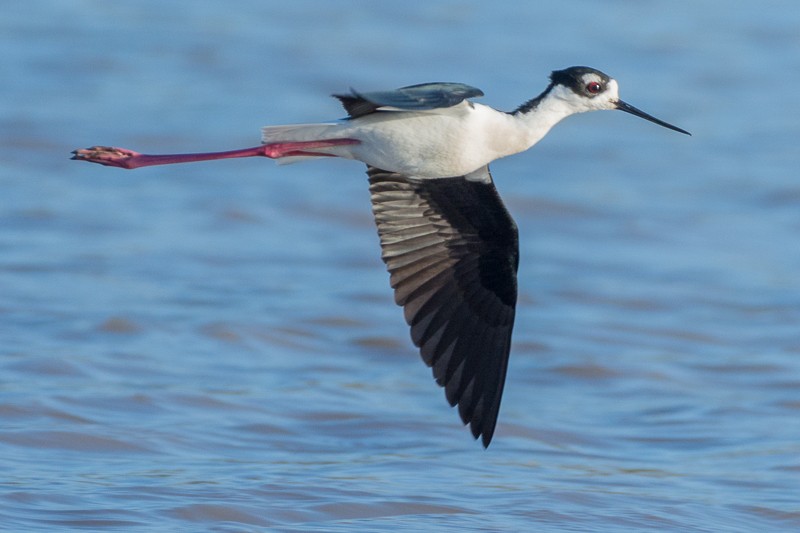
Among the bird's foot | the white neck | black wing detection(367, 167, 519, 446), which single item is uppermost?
the white neck

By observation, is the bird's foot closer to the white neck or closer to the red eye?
the white neck

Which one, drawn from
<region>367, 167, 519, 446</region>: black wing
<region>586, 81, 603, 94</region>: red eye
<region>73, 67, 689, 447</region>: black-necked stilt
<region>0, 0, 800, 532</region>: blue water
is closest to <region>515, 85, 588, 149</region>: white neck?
<region>73, 67, 689, 447</region>: black-necked stilt

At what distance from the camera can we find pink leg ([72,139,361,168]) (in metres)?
7.55

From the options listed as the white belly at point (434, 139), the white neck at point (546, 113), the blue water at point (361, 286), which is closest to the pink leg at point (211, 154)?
the white belly at point (434, 139)

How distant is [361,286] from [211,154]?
4455 millimetres

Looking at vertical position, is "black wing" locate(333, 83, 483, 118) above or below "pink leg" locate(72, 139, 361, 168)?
above

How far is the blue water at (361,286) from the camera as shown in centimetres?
831

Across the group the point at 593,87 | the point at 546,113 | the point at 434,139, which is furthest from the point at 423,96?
the point at 593,87

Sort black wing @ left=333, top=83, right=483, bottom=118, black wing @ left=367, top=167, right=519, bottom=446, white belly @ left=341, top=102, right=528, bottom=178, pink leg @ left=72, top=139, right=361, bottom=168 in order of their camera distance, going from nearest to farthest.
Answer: black wing @ left=333, top=83, right=483, bottom=118
white belly @ left=341, top=102, right=528, bottom=178
pink leg @ left=72, top=139, right=361, bottom=168
black wing @ left=367, top=167, right=519, bottom=446

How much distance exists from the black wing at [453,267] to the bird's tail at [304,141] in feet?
1.36

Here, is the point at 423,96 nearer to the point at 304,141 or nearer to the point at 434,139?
the point at 434,139

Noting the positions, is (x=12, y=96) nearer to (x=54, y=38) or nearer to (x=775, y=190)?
(x=54, y=38)

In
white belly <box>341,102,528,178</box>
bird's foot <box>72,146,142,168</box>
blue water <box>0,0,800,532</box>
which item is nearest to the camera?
white belly <box>341,102,528,178</box>

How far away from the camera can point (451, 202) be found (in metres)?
7.82
